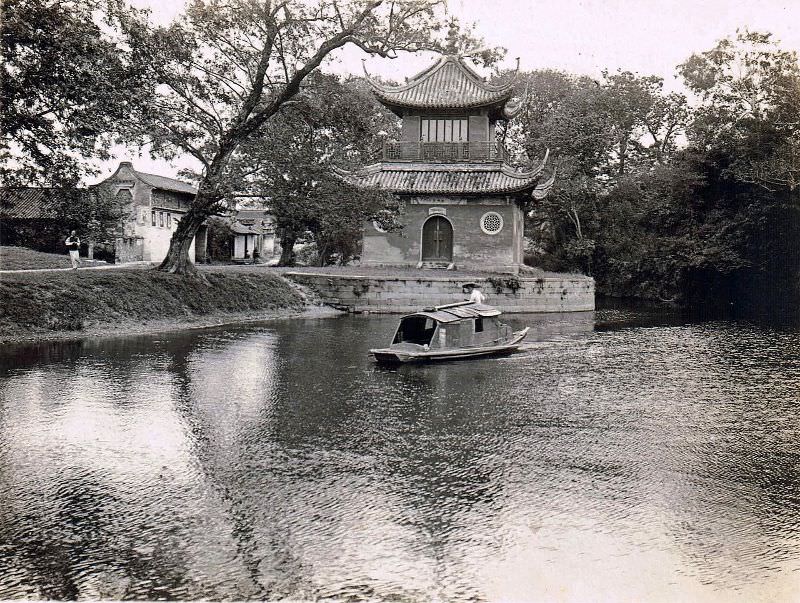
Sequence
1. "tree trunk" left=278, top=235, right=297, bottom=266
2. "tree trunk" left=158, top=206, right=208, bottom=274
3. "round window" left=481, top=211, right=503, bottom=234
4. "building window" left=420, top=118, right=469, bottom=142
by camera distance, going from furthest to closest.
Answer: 1. "tree trunk" left=278, top=235, right=297, bottom=266
2. "building window" left=420, top=118, right=469, bottom=142
3. "round window" left=481, top=211, right=503, bottom=234
4. "tree trunk" left=158, top=206, right=208, bottom=274

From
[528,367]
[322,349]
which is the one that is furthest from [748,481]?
[322,349]

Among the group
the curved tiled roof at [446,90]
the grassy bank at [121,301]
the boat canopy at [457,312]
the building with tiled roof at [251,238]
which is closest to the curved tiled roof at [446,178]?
the curved tiled roof at [446,90]

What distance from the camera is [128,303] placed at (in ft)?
64.1

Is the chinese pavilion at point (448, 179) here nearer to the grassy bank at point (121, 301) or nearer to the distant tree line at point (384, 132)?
the distant tree line at point (384, 132)

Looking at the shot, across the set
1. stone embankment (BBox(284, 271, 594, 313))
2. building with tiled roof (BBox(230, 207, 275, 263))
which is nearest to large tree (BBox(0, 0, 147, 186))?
stone embankment (BBox(284, 271, 594, 313))

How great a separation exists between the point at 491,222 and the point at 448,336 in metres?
18.5

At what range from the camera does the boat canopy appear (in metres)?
15.6

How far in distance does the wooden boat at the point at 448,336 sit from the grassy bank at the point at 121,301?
7.53 metres

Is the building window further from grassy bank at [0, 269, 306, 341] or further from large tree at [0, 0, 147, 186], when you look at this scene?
large tree at [0, 0, 147, 186]

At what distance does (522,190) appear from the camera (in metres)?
32.0

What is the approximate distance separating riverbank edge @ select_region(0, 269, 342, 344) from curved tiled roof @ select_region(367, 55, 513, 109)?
496 inches

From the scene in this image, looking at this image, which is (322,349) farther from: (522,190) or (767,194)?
(767,194)

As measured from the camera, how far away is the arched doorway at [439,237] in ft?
112

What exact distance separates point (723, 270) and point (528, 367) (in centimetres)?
2502
